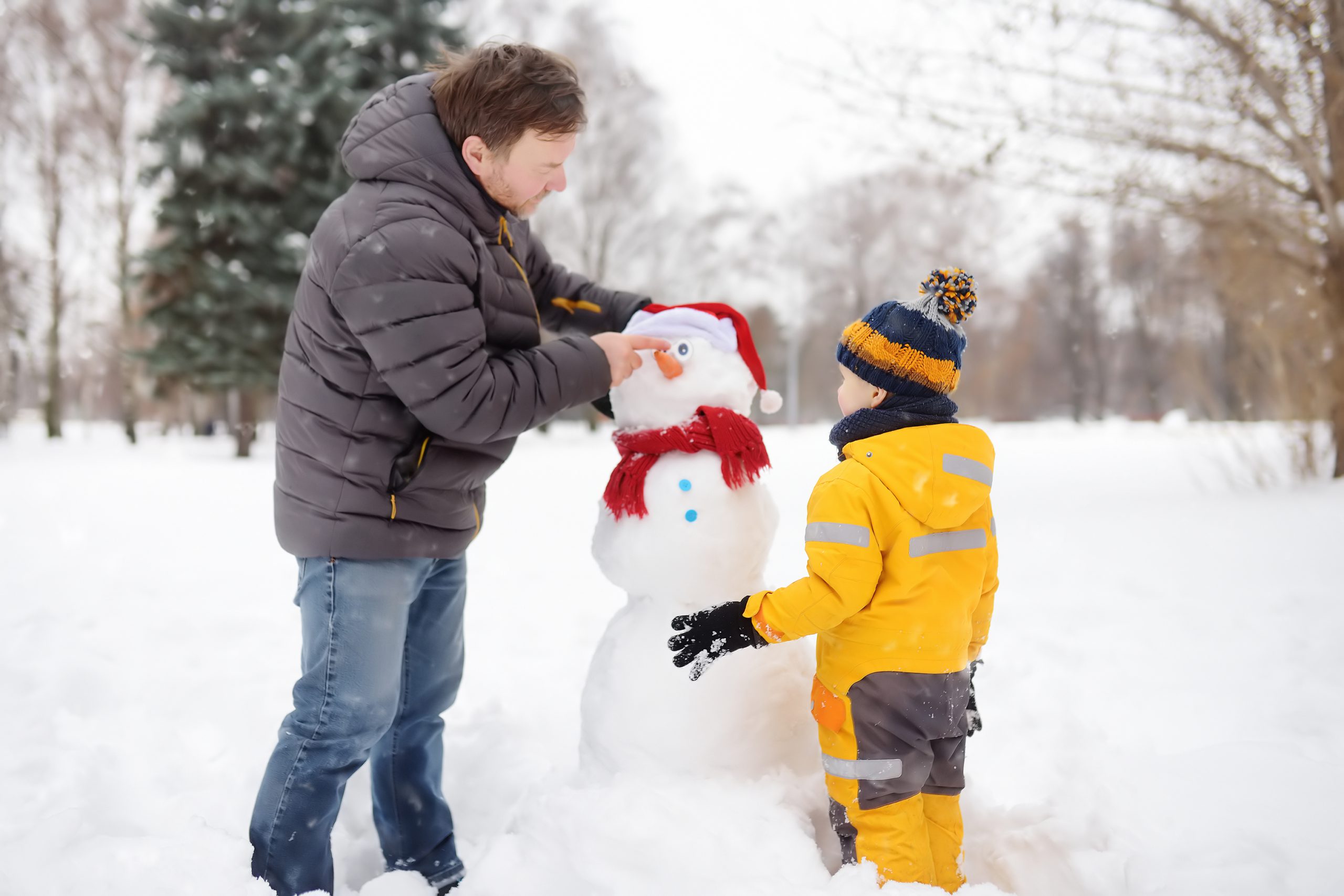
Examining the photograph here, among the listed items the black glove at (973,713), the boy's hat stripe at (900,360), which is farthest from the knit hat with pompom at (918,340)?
the black glove at (973,713)

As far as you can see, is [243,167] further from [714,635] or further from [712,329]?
[714,635]

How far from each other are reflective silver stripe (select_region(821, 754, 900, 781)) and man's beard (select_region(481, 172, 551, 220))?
4.65 feet

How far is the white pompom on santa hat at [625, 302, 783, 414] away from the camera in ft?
6.72

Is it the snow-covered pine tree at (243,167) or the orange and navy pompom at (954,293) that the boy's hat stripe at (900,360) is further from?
the snow-covered pine tree at (243,167)

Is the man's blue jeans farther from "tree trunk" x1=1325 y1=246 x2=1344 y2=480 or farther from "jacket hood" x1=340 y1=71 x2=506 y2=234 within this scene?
"tree trunk" x1=1325 y1=246 x2=1344 y2=480

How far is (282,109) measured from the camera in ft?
40.6

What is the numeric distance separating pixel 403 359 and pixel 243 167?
1284cm

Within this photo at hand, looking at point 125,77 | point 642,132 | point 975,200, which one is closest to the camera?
point 975,200

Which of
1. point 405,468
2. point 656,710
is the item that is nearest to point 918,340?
point 656,710

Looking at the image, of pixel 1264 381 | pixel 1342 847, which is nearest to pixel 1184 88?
pixel 1264 381

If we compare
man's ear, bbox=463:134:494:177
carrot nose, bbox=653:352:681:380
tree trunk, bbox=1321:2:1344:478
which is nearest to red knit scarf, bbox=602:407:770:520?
carrot nose, bbox=653:352:681:380

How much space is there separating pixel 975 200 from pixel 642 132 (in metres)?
7.38

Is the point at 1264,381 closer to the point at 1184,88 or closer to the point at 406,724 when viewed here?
the point at 1184,88

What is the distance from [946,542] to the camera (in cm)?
174
